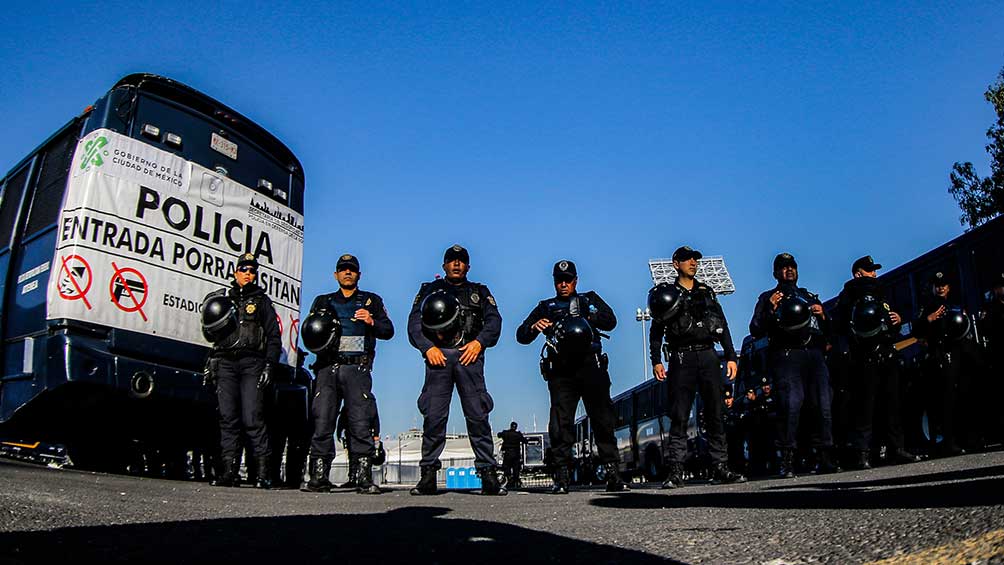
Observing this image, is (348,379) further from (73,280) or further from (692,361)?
(692,361)

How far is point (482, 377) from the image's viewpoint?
7109 millimetres

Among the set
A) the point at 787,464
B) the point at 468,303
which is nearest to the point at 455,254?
the point at 468,303

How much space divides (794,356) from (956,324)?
2.04 m

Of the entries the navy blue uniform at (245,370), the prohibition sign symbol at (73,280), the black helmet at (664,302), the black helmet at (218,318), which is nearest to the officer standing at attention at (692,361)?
the black helmet at (664,302)

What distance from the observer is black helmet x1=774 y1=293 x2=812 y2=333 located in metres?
7.90

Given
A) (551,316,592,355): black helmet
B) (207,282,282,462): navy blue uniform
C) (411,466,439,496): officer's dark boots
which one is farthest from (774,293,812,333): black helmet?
(207,282,282,462): navy blue uniform

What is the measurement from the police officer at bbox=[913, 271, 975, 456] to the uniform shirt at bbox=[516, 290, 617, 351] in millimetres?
3915

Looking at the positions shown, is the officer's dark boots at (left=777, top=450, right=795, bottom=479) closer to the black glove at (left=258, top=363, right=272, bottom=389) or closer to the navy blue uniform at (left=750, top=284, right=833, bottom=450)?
the navy blue uniform at (left=750, top=284, right=833, bottom=450)

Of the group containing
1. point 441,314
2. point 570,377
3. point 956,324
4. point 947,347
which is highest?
point 956,324

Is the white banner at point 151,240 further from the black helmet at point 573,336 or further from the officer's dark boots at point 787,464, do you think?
the officer's dark boots at point 787,464

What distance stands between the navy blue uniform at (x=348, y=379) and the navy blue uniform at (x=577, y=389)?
1459 mm

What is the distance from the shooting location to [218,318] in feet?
24.9

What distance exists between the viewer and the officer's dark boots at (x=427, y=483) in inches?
270

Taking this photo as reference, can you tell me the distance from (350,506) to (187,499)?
1.12m
